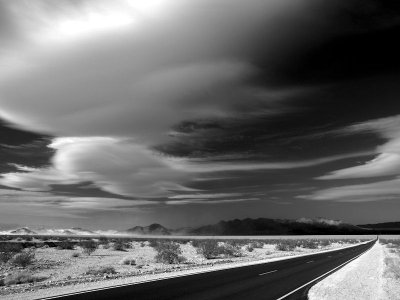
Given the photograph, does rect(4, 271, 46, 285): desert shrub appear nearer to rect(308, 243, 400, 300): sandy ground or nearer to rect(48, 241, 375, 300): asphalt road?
rect(48, 241, 375, 300): asphalt road

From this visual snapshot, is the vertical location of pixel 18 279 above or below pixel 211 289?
above

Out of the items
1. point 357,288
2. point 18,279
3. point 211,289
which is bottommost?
point 357,288

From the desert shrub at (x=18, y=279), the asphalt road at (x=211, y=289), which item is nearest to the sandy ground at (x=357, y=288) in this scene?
the asphalt road at (x=211, y=289)

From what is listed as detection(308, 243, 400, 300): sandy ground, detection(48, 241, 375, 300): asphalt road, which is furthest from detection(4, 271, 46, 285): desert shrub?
detection(308, 243, 400, 300): sandy ground

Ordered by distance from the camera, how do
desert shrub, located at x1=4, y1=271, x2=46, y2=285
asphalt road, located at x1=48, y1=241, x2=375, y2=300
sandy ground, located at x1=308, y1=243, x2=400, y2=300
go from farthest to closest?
desert shrub, located at x1=4, y1=271, x2=46, y2=285 < sandy ground, located at x1=308, y1=243, x2=400, y2=300 < asphalt road, located at x1=48, y1=241, x2=375, y2=300

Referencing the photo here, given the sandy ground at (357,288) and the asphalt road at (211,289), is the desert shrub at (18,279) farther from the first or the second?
the sandy ground at (357,288)

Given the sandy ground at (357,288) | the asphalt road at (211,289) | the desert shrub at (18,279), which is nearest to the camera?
the asphalt road at (211,289)

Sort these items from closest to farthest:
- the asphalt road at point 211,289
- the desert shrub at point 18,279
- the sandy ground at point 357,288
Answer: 1. the asphalt road at point 211,289
2. the sandy ground at point 357,288
3. the desert shrub at point 18,279

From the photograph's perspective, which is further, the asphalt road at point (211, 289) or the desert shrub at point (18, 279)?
the desert shrub at point (18, 279)

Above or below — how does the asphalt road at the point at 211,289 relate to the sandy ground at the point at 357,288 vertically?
above

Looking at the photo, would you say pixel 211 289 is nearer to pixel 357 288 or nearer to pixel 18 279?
pixel 357 288

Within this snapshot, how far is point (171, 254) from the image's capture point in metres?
31.7

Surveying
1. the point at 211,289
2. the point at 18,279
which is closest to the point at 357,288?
the point at 211,289

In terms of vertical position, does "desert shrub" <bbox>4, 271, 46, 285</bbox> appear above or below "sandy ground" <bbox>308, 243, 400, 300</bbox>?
above
